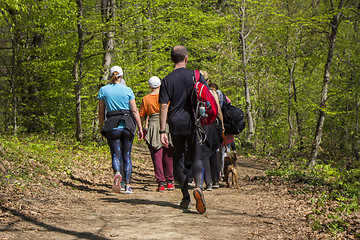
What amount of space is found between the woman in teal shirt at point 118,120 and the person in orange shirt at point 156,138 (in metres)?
1.03

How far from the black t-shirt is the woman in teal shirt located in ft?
5.68

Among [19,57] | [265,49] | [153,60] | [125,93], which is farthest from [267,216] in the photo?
[265,49]

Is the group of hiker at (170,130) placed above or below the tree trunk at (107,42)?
below

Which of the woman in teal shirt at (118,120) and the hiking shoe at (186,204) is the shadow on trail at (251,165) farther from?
the hiking shoe at (186,204)

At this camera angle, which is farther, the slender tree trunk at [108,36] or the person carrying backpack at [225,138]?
the slender tree trunk at [108,36]

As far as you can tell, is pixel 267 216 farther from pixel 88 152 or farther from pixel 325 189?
pixel 88 152

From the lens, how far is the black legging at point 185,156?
5637 mm

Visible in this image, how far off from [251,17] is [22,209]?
668 inches

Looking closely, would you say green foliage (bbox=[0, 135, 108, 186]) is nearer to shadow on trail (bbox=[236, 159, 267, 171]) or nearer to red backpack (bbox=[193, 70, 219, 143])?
red backpack (bbox=[193, 70, 219, 143])

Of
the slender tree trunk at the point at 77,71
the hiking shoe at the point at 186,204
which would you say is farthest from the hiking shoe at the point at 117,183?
the slender tree trunk at the point at 77,71

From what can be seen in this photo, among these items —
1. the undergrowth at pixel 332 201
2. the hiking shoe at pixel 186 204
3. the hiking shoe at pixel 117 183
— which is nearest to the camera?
the undergrowth at pixel 332 201

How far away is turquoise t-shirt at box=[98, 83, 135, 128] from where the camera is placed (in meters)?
7.25

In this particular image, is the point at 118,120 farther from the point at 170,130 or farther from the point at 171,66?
the point at 171,66

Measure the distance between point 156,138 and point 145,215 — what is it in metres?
2.96
